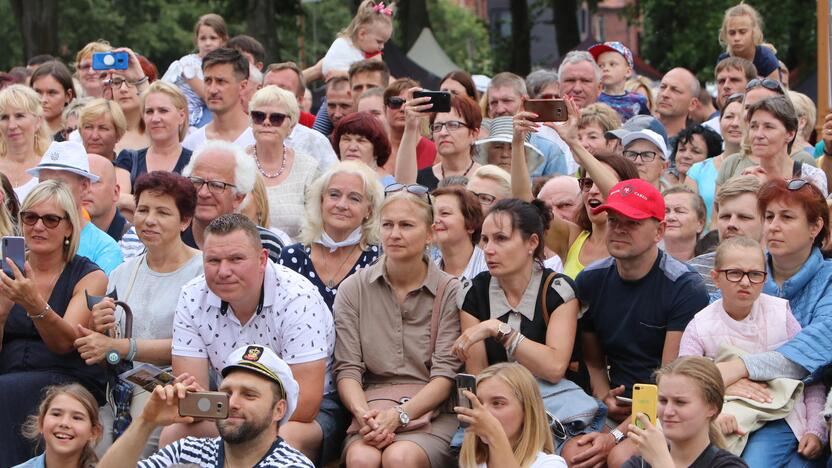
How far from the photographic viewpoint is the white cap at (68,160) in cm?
759

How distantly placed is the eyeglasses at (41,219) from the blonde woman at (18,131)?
2.13 metres

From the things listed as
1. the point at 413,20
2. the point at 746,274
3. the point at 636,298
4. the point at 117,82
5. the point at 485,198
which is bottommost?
the point at 636,298

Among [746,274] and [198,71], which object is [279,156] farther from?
[746,274]

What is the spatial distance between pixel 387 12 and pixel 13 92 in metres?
3.31

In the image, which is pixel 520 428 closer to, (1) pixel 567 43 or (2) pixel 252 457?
(2) pixel 252 457

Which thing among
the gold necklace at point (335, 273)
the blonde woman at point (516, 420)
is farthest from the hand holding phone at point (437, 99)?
the blonde woman at point (516, 420)

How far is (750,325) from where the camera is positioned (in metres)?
6.09

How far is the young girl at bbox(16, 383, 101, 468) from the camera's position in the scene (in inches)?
236

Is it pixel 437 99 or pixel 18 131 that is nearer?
pixel 437 99

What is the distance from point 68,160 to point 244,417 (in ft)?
9.06

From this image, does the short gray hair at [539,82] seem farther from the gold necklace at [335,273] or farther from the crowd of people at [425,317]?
the gold necklace at [335,273]

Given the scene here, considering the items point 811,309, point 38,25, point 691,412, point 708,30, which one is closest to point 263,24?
point 38,25

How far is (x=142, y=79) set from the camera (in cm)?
1030

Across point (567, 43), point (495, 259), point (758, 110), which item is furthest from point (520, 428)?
point (567, 43)
